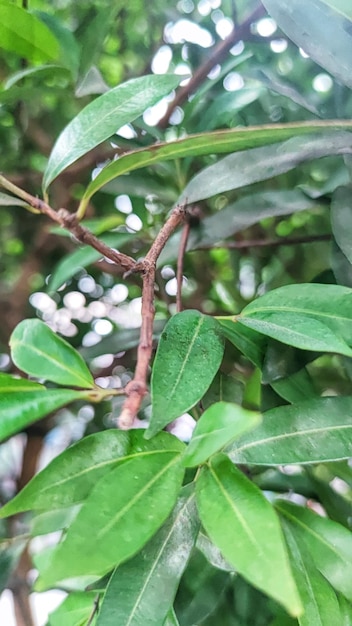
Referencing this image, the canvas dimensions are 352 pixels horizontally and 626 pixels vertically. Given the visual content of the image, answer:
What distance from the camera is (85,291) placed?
29.8 inches

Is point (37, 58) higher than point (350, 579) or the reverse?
higher

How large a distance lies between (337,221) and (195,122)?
0.23m

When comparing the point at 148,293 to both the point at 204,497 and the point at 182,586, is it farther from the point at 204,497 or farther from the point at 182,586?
the point at 182,586

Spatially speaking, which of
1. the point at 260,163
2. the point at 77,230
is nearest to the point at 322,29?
the point at 260,163

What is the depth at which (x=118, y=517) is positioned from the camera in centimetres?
24

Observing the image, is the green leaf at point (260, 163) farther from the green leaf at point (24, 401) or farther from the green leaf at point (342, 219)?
the green leaf at point (24, 401)

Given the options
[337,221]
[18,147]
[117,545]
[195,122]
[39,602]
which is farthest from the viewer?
[39,602]

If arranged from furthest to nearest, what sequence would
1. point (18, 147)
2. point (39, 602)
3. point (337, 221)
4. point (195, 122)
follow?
point (39, 602) < point (18, 147) < point (195, 122) < point (337, 221)

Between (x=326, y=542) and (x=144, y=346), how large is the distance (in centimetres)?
15

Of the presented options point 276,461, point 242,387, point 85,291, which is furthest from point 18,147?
point 276,461

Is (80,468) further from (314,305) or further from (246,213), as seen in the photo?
(246,213)

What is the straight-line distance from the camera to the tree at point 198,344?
10.0 inches

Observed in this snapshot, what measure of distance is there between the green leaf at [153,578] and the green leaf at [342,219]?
0.19 m

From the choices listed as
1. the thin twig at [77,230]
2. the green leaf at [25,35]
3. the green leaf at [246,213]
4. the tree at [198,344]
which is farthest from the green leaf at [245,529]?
the green leaf at [25,35]
